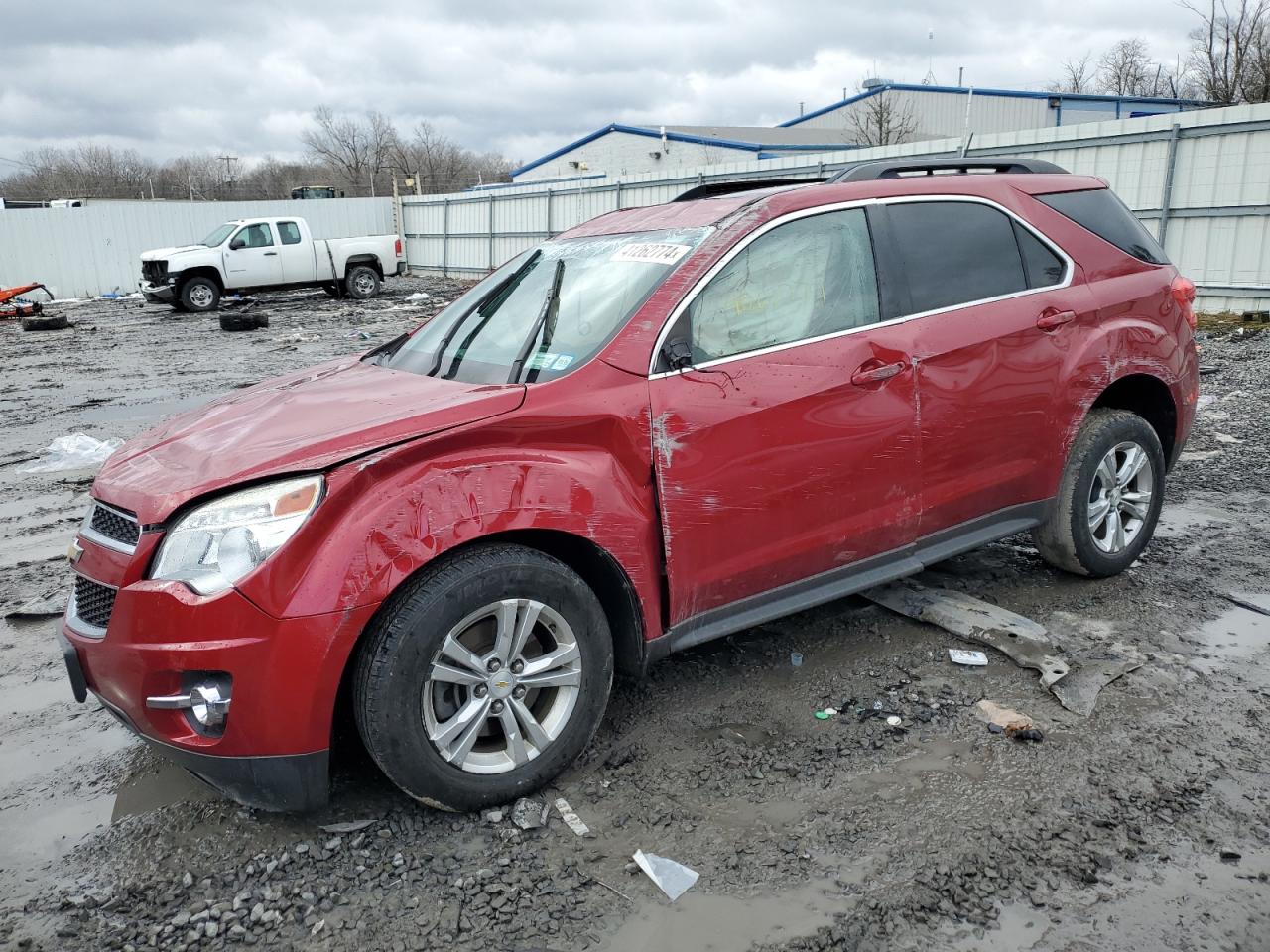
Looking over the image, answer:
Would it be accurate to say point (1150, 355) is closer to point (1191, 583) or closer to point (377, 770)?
point (1191, 583)

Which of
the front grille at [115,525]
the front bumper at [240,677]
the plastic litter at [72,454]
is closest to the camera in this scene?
the front bumper at [240,677]

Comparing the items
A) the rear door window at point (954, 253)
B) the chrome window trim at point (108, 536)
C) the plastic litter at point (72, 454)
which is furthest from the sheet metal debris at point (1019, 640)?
the plastic litter at point (72, 454)

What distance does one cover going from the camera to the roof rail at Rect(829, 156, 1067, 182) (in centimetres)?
380

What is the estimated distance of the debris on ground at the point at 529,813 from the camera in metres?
2.83

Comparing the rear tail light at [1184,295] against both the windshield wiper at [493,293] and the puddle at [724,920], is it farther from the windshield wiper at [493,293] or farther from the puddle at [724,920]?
the puddle at [724,920]

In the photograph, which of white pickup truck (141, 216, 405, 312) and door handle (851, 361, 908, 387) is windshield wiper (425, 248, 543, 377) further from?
white pickup truck (141, 216, 405, 312)

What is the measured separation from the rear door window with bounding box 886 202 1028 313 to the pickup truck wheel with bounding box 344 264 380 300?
20748 millimetres

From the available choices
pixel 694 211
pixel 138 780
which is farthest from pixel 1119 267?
pixel 138 780

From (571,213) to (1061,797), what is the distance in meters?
22.9

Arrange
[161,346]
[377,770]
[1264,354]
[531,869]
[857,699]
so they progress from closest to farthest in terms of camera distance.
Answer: [531,869] < [377,770] < [857,699] < [1264,354] < [161,346]

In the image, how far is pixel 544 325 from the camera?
342cm

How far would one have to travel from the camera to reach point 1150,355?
4.28 meters

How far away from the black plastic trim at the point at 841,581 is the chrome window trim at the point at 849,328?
842mm

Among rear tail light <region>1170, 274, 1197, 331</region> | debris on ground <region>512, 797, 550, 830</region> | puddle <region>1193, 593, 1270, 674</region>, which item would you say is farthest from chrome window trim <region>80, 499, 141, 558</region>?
rear tail light <region>1170, 274, 1197, 331</region>
